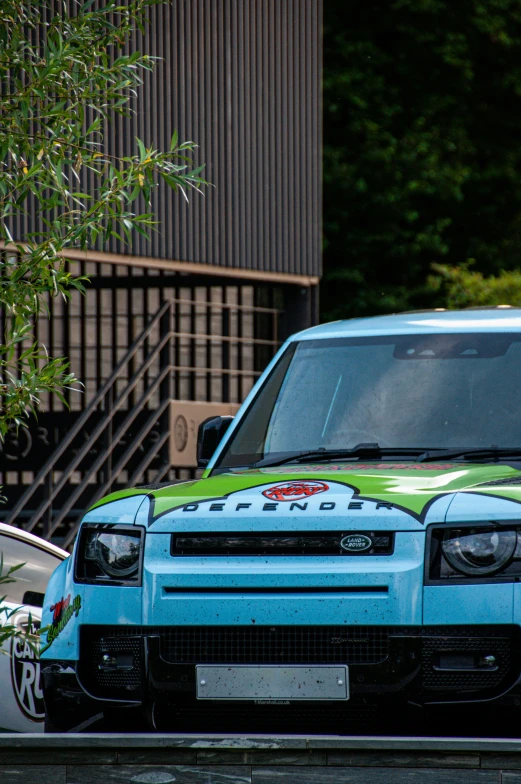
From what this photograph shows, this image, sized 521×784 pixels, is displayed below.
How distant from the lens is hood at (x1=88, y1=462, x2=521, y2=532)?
5211mm

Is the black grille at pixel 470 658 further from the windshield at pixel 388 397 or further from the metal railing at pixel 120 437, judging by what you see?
the metal railing at pixel 120 437

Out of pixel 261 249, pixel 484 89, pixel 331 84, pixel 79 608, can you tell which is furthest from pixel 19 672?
pixel 484 89

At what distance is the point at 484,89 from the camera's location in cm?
3412

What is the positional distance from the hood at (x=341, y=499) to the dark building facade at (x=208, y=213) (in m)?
9.01

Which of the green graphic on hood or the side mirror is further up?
the green graphic on hood

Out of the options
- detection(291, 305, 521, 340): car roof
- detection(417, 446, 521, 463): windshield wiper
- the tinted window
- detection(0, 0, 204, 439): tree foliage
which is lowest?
the tinted window

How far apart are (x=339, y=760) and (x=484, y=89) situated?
3071 cm

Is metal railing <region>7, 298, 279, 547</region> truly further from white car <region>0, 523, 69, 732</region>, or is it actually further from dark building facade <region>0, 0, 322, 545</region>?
white car <region>0, 523, 69, 732</region>

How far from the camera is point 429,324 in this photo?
717 centimetres

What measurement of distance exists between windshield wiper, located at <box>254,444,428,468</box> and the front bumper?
51.9 inches

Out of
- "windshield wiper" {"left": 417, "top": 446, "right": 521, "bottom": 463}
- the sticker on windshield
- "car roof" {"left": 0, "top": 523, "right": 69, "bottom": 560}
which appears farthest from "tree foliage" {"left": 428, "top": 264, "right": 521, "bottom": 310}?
the sticker on windshield

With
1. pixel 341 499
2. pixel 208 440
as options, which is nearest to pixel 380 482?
pixel 341 499

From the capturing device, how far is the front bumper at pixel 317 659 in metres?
5.10

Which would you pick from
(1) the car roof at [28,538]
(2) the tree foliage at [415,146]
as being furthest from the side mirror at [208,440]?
(2) the tree foliage at [415,146]
